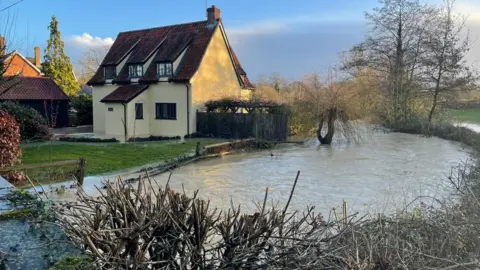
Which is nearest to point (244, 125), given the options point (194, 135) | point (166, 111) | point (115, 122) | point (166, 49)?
point (194, 135)

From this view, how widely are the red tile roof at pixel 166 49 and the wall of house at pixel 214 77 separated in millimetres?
506

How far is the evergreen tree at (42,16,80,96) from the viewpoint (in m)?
→ 39.4

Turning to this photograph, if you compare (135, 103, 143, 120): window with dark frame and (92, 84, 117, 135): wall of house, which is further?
(92, 84, 117, 135): wall of house

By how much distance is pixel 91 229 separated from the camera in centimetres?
301

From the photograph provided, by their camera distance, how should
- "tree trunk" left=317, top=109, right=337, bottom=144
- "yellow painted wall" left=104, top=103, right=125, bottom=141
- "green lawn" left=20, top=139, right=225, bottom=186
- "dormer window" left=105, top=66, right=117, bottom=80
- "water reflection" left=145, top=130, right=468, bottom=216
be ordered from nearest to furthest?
1. "water reflection" left=145, top=130, right=468, bottom=216
2. "green lawn" left=20, top=139, right=225, bottom=186
3. "tree trunk" left=317, top=109, right=337, bottom=144
4. "yellow painted wall" left=104, top=103, right=125, bottom=141
5. "dormer window" left=105, top=66, right=117, bottom=80

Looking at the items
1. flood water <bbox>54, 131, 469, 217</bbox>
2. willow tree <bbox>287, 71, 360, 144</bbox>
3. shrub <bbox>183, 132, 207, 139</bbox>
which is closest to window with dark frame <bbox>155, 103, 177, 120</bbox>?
shrub <bbox>183, 132, 207, 139</bbox>

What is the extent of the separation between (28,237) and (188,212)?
1.76 m

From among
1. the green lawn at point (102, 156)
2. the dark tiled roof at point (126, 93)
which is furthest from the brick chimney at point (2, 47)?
the dark tiled roof at point (126, 93)

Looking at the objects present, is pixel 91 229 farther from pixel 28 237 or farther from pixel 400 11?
pixel 400 11

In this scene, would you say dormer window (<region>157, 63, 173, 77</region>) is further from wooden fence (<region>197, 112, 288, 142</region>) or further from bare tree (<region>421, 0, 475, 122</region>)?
bare tree (<region>421, 0, 475, 122</region>)

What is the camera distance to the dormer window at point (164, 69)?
25.4 m

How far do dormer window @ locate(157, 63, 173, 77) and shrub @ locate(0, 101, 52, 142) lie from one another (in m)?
7.87

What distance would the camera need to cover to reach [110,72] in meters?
28.2

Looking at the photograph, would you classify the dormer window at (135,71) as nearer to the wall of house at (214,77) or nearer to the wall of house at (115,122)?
the wall of house at (115,122)
